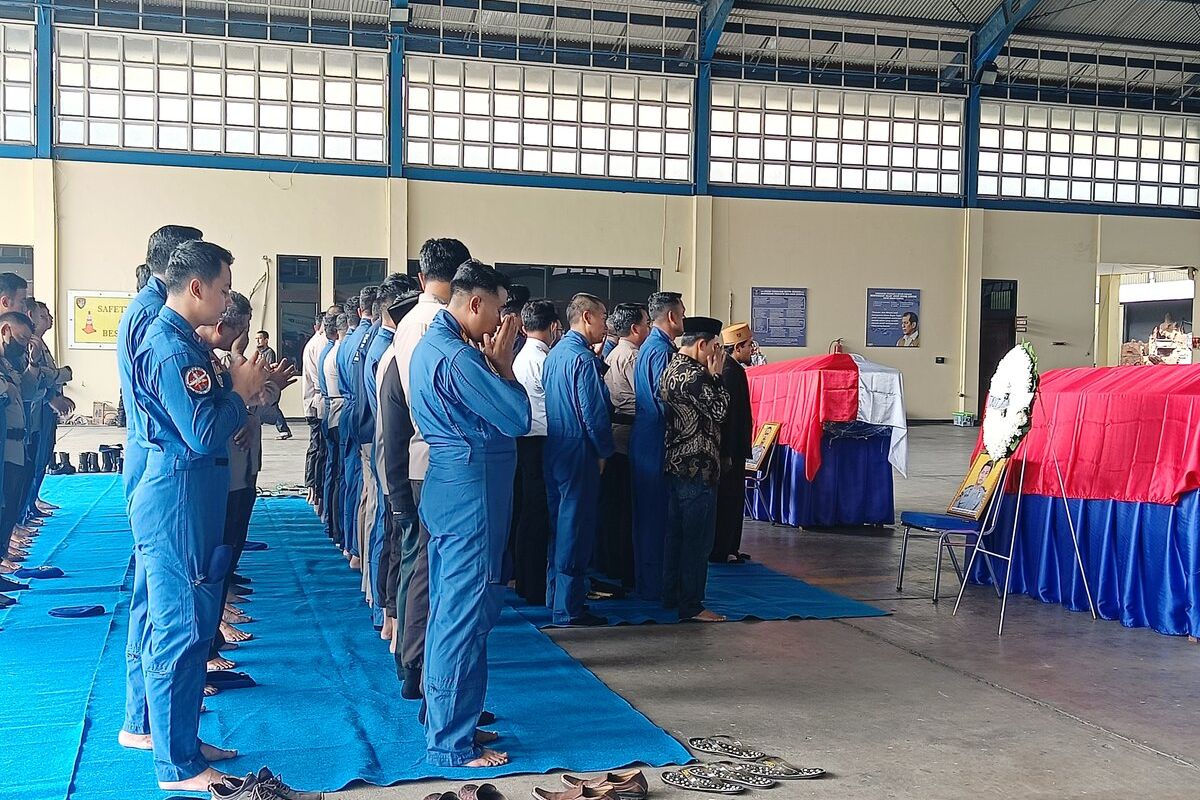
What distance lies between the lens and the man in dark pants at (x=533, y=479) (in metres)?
5.46

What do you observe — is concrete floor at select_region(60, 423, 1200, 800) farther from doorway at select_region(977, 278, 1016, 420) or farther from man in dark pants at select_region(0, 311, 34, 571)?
doorway at select_region(977, 278, 1016, 420)

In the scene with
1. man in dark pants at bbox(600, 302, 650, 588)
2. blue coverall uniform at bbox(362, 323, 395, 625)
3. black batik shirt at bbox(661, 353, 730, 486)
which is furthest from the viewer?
man in dark pants at bbox(600, 302, 650, 588)

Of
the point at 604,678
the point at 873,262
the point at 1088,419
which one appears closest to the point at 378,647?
the point at 604,678

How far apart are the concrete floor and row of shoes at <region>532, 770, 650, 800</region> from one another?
0.26 feet

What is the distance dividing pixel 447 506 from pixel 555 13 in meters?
14.7

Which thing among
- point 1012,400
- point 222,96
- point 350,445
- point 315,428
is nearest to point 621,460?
point 350,445

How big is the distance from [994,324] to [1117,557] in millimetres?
14924

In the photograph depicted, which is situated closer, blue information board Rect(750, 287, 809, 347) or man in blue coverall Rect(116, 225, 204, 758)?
man in blue coverall Rect(116, 225, 204, 758)

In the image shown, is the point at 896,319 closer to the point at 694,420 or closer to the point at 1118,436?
the point at 1118,436

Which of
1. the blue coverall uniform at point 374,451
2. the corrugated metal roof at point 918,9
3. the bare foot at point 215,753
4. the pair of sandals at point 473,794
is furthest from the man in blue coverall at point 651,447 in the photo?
the corrugated metal roof at point 918,9

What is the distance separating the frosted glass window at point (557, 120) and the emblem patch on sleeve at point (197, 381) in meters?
14.1

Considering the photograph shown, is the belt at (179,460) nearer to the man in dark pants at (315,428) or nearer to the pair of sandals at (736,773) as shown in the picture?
the pair of sandals at (736,773)

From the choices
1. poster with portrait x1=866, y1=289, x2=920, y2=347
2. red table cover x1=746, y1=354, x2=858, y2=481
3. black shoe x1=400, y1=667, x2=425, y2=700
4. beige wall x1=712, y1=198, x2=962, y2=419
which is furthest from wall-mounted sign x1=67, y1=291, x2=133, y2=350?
black shoe x1=400, y1=667, x2=425, y2=700

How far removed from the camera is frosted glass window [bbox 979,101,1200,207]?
61.2ft
